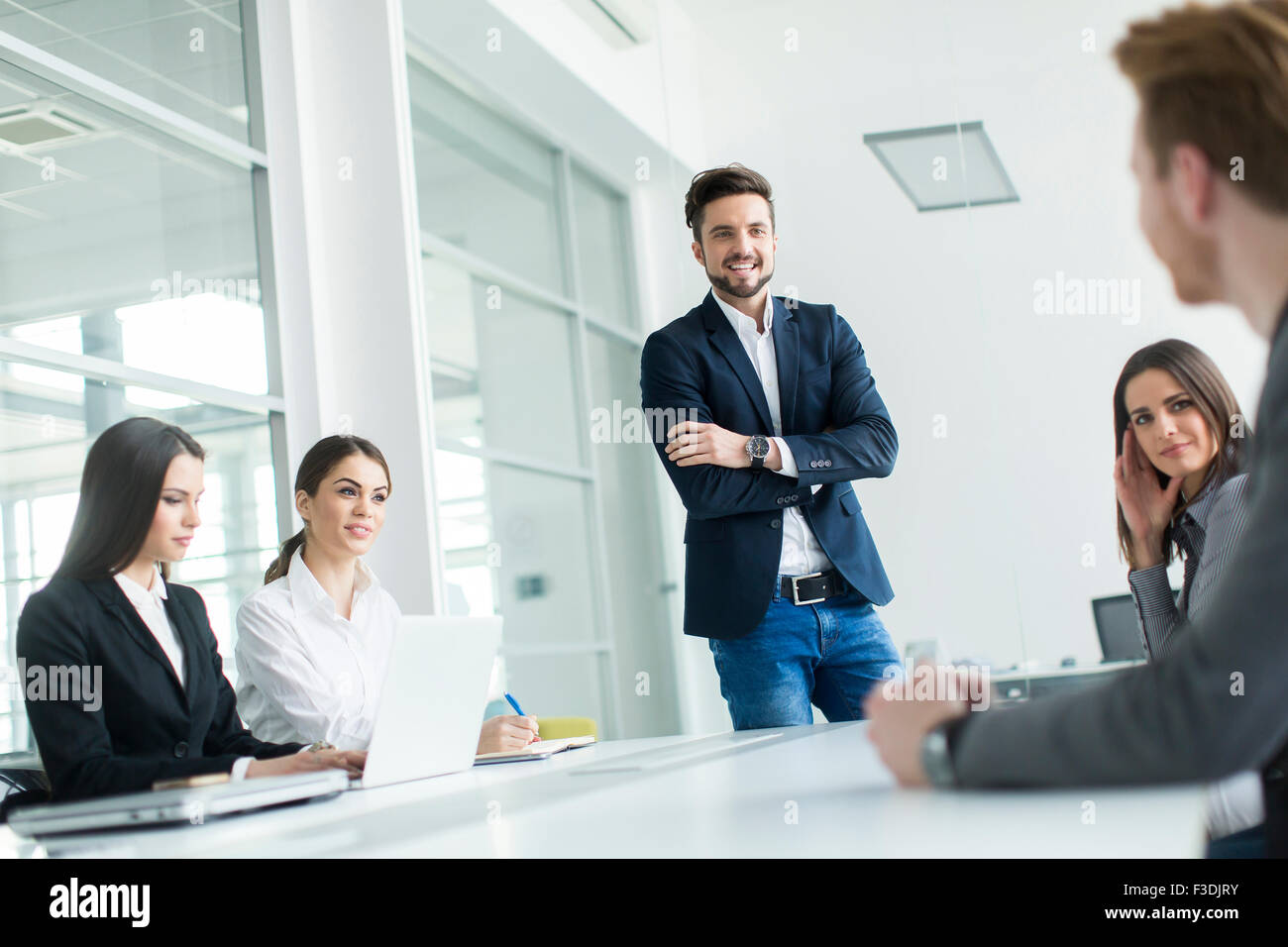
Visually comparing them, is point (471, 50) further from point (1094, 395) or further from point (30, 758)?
point (30, 758)

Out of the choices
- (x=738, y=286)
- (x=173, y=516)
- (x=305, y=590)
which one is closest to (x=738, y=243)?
(x=738, y=286)

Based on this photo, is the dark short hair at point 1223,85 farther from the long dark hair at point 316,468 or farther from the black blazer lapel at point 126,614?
the long dark hair at point 316,468

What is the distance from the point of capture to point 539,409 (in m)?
5.72

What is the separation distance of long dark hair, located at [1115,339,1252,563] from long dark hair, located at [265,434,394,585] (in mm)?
1710

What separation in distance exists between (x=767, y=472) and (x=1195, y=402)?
35.5 inches

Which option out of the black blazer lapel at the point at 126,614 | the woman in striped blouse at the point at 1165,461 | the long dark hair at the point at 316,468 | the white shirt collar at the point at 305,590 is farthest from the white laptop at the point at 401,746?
the woman in striped blouse at the point at 1165,461

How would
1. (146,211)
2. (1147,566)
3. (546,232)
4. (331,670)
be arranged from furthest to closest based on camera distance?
(546,232)
(146,211)
(331,670)
(1147,566)

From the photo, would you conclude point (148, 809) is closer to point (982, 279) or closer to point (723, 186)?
point (723, 186)

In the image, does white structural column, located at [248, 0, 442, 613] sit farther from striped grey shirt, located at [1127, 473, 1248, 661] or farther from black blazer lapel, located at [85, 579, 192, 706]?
striped grey shirt, located at [1127, 473, 1248, 661]

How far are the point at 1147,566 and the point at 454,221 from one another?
3.83 meters

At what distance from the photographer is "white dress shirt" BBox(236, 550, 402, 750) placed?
7.63 ft

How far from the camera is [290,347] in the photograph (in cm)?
405

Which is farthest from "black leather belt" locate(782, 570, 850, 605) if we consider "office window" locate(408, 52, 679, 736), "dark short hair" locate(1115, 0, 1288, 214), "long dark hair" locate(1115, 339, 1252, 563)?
"office window" locate(408, 52, 679, 736)
